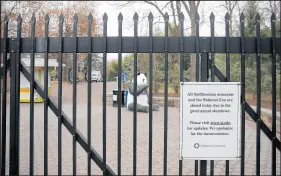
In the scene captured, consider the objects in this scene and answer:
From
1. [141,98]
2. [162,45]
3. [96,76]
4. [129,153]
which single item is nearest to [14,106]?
[96,76]

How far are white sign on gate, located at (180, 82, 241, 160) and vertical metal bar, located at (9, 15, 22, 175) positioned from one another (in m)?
1.62

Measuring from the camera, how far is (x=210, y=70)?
9.46 feet

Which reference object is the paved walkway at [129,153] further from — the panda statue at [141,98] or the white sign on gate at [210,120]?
the panda statue at [141,98]

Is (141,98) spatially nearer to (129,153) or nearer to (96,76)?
(129,153)

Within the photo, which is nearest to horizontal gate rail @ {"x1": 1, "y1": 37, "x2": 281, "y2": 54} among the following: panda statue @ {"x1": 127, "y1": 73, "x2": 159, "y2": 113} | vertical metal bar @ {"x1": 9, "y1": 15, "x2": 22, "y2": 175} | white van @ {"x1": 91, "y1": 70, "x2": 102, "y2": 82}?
vertical metal bar @ {"x1": 9, "y1": 15, "x2": 22, "y2": 175}

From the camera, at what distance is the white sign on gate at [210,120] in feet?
9.01

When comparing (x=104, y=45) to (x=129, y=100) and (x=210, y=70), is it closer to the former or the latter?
(x=210, y=70)

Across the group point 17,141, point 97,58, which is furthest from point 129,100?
point 17,141

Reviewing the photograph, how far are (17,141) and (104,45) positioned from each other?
1.33 meters

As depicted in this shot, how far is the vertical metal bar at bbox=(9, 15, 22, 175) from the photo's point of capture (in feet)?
9.53

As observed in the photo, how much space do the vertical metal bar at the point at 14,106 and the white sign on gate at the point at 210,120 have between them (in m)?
1.62

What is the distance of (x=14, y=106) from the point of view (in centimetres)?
296

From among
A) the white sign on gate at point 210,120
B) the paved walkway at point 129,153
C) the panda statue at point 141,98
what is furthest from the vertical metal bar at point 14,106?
the panda statue at point 141,98

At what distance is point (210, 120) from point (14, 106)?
1.92 meters
